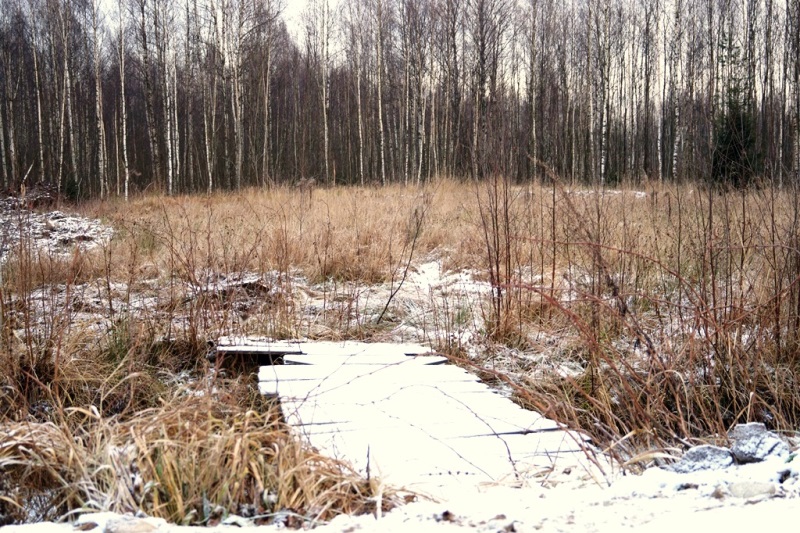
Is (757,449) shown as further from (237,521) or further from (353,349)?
(353,349)

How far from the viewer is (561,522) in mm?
1559

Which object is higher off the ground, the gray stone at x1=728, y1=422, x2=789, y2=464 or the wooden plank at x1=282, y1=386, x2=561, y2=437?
the gray stone at x1=728, y1=422, x2=789, y2=464

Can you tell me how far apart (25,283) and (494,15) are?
54.8ft

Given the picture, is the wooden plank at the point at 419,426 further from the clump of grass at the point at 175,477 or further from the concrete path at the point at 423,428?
the clump of grass at the point at 175,477

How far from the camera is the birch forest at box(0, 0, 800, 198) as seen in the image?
1802cm

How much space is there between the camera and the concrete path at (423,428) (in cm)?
205

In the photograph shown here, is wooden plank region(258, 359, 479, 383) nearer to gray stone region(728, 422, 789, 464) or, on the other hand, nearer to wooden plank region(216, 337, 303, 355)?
wooden plank region(216, 337, 303, 355)

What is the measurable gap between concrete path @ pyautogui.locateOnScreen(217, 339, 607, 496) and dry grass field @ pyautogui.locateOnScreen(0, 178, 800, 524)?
12 cm

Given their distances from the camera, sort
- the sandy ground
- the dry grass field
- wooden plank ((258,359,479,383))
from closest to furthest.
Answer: the sandy ground → the dry grass field → wooden plank ((258,359,479,383))

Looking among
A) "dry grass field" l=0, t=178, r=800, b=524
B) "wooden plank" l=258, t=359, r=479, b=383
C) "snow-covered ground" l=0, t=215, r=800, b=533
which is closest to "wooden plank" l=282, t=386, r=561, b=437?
"dry grass field" l=0, t=178, r=800, b=524

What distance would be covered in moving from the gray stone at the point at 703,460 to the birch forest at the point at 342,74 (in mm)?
13159

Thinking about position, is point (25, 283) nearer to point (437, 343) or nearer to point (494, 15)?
point (437, 343)

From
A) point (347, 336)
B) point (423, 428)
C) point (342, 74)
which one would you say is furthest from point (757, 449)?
point (342, 74)

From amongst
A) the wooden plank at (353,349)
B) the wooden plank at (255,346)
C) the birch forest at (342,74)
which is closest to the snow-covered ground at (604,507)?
the wooden plank at (353,349)
